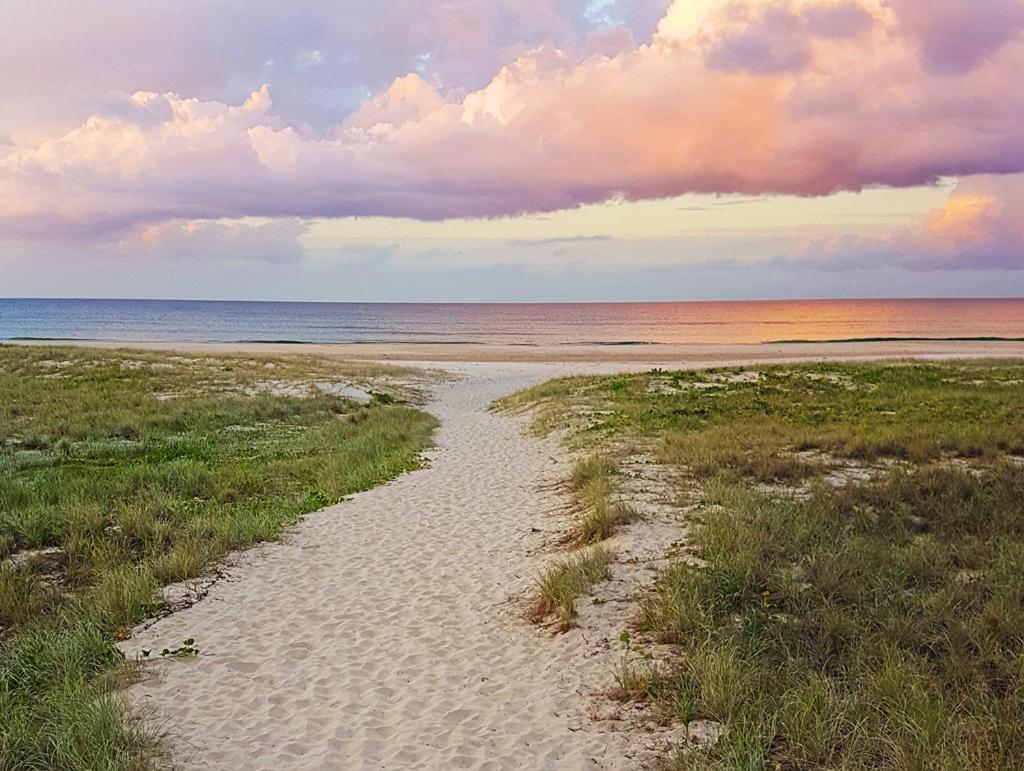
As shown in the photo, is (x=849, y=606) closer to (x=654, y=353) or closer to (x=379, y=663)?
(x=379, y=663)

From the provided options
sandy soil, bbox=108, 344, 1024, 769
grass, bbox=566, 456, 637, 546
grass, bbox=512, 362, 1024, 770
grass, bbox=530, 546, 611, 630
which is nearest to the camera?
grass, bbox=512, 362, 1024, 770

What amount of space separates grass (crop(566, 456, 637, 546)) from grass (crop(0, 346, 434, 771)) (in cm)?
472

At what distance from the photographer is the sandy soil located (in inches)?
220

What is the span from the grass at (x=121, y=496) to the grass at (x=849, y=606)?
4.43m

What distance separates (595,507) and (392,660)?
4651 millimetres

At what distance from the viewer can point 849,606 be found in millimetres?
7230

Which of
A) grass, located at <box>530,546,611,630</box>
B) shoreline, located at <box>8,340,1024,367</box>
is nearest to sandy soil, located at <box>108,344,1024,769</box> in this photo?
grass, located at <box>530,546,611,630</box>

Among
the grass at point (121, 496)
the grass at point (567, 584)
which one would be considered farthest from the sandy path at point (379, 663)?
the grass at point (121, 496)

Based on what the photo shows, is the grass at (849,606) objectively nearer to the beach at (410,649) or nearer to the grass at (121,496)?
the beach at (410,649)

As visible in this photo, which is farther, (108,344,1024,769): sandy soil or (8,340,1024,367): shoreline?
(8,340,1024,367): shoreline

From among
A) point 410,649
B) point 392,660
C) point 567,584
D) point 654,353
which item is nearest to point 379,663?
point 392,660

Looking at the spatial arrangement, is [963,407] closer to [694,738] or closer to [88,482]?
[694,738]

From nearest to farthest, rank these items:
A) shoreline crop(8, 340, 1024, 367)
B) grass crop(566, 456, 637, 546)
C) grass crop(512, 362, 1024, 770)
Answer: grass crop(512, 362, 1024, 770), grass crop(566, 456, 637, 546), shoreline crop(8, 340, 1024, 367)

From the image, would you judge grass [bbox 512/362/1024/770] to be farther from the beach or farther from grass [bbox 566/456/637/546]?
grass [bbox 566/456/637/546]
